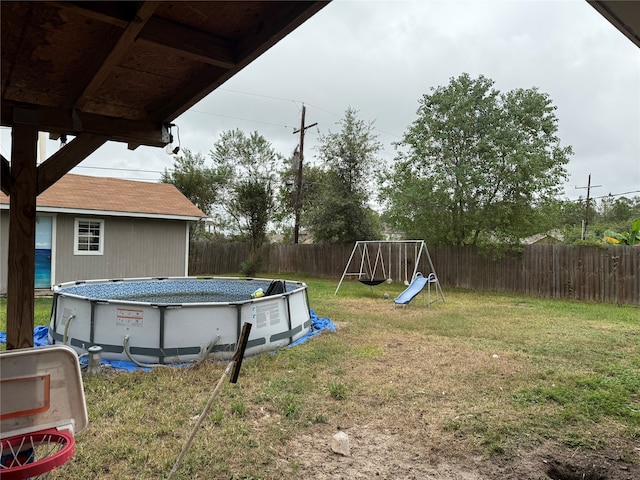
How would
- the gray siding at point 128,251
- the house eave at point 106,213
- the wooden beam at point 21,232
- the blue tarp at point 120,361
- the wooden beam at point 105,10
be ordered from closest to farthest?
1. the wooden beam at point 105,10
2. the wooden beam at point 21,232
3. the blue tarp at point 120,361
4. the house eave at point 106,213
5. the gray siding at point 128,251

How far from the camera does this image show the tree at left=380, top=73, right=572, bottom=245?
12.2 m

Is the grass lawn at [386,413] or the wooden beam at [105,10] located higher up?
the wooden beam at [105,10]

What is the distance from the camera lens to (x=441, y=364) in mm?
4785

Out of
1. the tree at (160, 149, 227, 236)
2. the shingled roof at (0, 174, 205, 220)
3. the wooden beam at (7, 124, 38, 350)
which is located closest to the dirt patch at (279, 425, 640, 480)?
the wooden beam at (7, 124, 38, 350)

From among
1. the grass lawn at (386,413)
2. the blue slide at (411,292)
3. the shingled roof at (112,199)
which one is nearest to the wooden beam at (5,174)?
the grass lawn at (386,413)

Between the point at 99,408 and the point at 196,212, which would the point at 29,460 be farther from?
the point at 196,212

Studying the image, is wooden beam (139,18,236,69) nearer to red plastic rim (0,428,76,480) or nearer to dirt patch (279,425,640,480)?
red plastic rim (0,428,76,480)

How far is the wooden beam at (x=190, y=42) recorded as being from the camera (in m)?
1.71

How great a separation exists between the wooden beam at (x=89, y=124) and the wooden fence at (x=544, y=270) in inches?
456

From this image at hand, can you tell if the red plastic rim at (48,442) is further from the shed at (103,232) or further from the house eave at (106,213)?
A: the house eave at (106,213)

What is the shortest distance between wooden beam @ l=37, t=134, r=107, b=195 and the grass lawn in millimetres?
1799

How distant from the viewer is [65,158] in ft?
8.38

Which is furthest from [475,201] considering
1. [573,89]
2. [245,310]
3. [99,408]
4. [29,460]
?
[29,460]

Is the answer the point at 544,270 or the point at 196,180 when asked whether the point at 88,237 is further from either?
the point at 544,270
